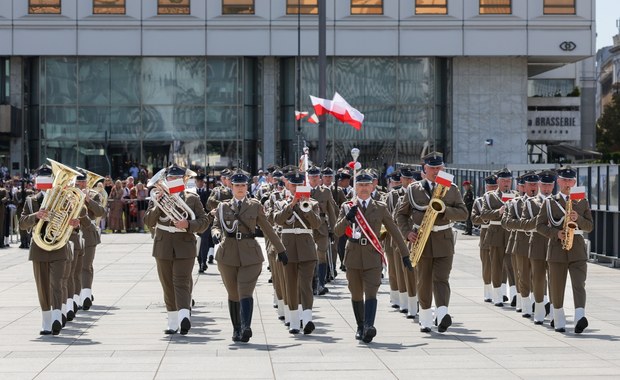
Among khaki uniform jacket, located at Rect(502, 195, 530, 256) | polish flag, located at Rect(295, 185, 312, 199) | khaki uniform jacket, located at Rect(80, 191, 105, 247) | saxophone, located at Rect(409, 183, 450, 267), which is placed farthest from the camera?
khaki uniform jacket, located at Rect(80, 191, 105, 247)

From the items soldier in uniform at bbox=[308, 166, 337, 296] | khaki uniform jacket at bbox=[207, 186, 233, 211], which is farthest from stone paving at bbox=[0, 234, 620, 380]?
khaki uniform jacket at bbox=[207, 186, 233, 211]

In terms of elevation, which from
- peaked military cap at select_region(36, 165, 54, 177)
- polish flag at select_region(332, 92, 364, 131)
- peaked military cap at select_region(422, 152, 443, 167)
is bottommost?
peaked military cap at select_region(36, 165, 54, 177)

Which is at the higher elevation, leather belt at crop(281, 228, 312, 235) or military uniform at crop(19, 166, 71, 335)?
leather belt at crop(281, 228, 312, 235)

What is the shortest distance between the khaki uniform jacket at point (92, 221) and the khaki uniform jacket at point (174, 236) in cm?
217

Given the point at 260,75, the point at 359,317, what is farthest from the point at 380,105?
the point at 359,317

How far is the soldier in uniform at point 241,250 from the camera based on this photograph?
1375cm

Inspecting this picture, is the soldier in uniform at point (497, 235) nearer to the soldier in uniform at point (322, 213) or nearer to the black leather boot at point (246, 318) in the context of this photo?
the soldier in uniform at point (322, 213)

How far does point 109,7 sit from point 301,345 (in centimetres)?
4102

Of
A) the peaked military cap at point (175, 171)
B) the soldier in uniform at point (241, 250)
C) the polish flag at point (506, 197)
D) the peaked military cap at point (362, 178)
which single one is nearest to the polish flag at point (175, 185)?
the peaked military cap at point (175, 171)

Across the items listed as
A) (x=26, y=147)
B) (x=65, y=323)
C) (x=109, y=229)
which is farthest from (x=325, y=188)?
(x=26, y=147)

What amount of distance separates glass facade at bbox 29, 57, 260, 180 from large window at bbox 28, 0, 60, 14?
7.33ft

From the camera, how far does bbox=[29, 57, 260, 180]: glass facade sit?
53.1 meters

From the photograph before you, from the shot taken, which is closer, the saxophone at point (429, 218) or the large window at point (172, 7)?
the saxophone at point (429, 218)

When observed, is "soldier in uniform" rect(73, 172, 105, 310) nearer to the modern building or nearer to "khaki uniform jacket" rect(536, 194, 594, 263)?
"khaki uniform jacket" rect(536, 194, 594, 263)
